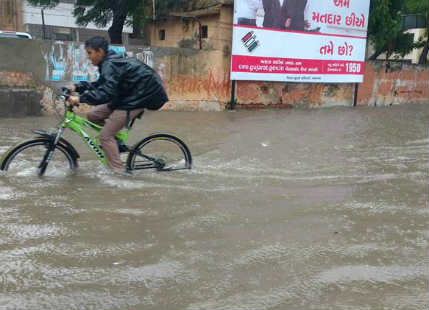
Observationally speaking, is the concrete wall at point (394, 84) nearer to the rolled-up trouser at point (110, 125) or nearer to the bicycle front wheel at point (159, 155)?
the bicycle front wheel at point (159, 155)

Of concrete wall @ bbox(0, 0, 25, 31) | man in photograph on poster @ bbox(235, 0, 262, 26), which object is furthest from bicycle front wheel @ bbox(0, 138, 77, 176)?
concrete wall @ bbox(0, 0, 25, 31)

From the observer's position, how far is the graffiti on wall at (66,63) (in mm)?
10766

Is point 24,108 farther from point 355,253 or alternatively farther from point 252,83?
point 355,253

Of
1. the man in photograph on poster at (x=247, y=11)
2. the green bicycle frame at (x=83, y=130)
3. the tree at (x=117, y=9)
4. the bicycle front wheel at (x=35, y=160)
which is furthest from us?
the tree at (x=117, y=9)

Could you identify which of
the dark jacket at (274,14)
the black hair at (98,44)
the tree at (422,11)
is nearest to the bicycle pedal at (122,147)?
the black hair at (98,44)

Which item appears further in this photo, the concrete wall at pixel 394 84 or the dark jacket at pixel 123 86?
the concrete wall at pixel 394 84

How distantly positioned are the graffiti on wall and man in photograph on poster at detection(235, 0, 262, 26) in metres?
4.01

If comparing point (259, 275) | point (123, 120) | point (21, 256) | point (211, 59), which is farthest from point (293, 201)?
point (211, 59)

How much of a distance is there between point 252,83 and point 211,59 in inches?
62.1

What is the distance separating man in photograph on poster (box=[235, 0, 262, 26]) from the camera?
12.8 metres

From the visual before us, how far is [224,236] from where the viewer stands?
3781 millimetres

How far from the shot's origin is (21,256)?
128 inches

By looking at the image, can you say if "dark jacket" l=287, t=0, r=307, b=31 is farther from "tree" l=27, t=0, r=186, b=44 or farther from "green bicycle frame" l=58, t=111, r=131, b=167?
"green bicycle frame" l=58, t=111, r=131, b=167

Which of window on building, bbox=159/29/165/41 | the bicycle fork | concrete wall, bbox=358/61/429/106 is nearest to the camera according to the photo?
the bicycle fork
